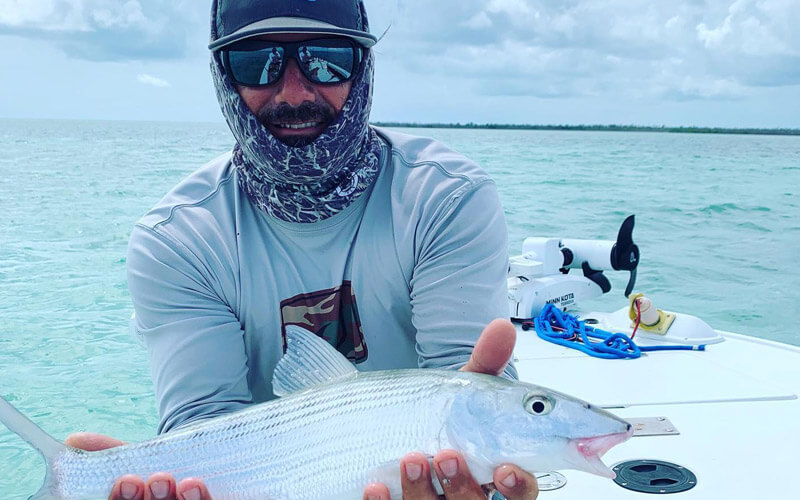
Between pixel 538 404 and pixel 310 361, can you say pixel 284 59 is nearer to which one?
pixel 310 361

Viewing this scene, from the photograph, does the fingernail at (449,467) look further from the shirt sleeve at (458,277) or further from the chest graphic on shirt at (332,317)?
the chest graphic on shirt at (332,317)

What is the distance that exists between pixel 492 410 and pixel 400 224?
0.87m

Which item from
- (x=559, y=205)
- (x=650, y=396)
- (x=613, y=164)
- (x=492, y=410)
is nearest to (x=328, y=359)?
(x=492, y=410)

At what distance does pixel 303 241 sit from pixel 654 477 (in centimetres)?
161

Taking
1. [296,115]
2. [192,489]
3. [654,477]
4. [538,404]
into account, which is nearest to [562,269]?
[654,477]

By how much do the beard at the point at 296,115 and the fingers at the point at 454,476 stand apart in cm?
116

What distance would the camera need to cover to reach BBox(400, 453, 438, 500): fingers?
1.62m

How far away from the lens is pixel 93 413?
643 cm

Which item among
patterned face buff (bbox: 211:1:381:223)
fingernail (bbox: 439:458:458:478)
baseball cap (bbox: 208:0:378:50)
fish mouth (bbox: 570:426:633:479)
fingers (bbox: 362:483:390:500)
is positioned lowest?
fingers (bbox: 362:483:390:500)

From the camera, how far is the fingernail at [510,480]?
5.17 feet

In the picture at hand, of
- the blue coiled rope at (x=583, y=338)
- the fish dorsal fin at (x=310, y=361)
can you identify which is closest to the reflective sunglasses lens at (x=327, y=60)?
the fish dorsal fin at (x=310, y=361)

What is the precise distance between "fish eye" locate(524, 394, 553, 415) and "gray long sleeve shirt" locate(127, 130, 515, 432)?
58 cm

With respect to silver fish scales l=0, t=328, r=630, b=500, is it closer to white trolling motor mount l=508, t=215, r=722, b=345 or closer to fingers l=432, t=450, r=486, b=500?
fingers l=432, t=450, r=486, b=500

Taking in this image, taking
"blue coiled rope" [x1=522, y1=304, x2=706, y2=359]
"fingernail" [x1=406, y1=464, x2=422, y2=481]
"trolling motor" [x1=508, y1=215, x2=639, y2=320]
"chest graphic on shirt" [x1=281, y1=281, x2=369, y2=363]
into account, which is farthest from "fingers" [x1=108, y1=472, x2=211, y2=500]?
"trolling motor" [x1=508, y1=215, x2=639, y2=320]
